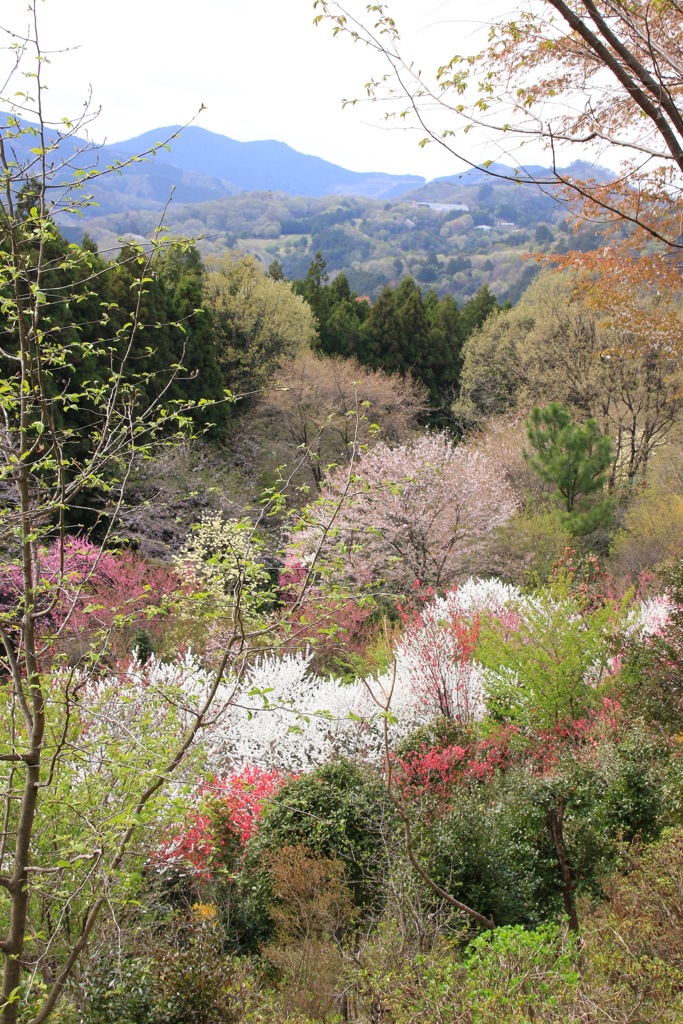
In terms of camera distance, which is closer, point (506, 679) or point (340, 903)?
point (340, 903)

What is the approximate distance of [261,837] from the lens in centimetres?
598

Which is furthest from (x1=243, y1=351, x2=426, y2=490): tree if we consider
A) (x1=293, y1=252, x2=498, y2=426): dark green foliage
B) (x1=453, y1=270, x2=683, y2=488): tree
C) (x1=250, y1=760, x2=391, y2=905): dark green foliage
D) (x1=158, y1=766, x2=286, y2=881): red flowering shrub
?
(x1=250, y1=760, x2=391, y2=905): dark green foliage

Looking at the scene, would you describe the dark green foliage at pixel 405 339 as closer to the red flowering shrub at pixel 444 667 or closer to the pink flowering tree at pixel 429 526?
the pink flowering tree at pixel 429 526

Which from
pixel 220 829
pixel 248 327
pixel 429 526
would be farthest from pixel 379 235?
pixel 220 829

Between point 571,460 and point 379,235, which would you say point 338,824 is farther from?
point 379,235

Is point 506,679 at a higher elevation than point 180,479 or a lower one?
lower

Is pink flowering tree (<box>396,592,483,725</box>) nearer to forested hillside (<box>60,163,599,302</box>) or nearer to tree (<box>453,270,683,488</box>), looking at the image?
tree (<box>453,270,683,488</box>)

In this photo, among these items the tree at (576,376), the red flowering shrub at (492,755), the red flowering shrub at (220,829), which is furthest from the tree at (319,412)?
the red flowering shrub at (220,829)

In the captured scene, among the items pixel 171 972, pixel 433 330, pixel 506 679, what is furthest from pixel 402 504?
pixel 433 330

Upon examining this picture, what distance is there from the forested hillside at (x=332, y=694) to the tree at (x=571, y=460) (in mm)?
73

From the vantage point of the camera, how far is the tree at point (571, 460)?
13.9 metres

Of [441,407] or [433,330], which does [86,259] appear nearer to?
[441,407]

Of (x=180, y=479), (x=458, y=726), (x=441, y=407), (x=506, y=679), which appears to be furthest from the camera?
(x=441, y=407)

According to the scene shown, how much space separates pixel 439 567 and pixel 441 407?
1449cm
